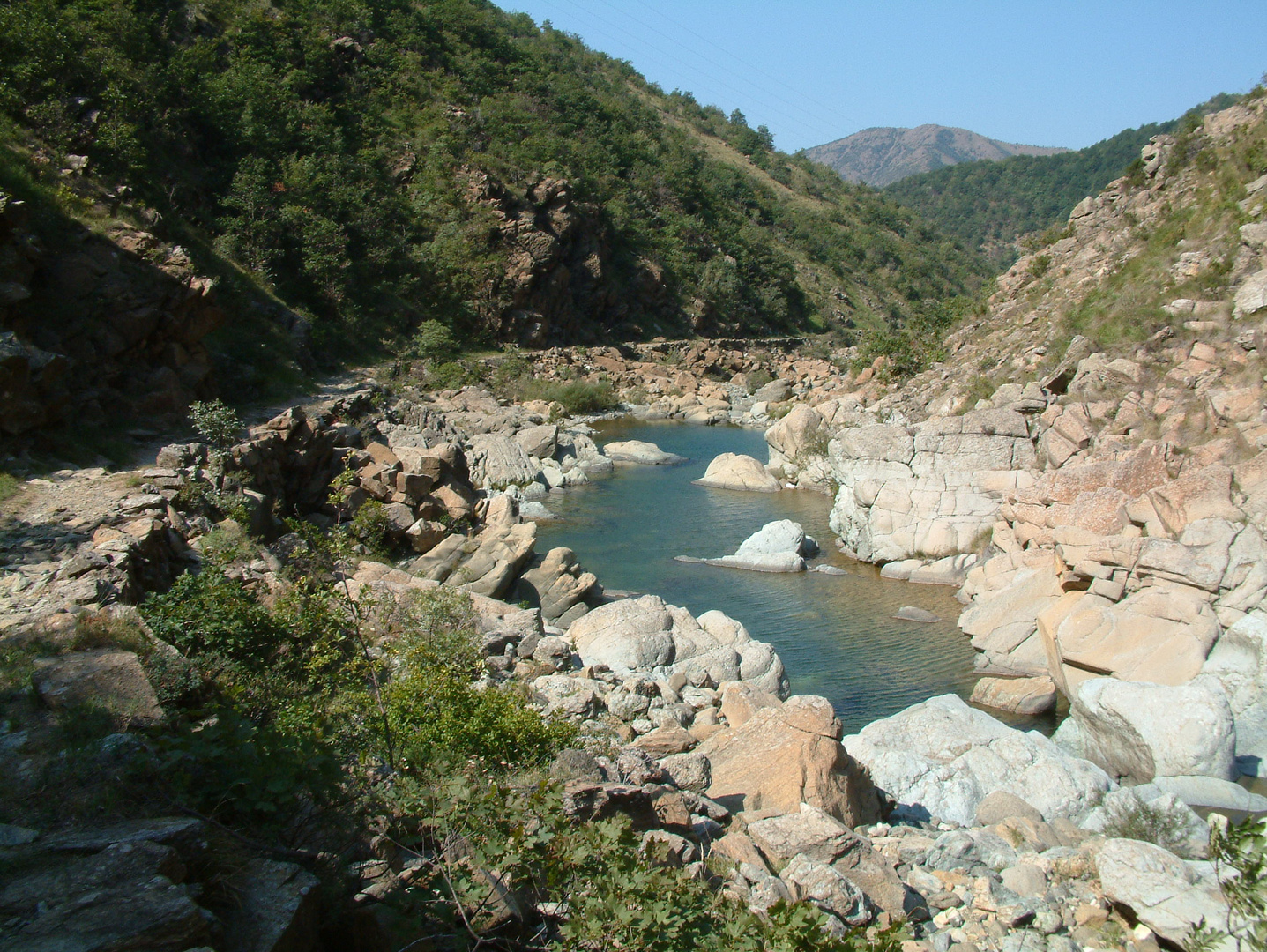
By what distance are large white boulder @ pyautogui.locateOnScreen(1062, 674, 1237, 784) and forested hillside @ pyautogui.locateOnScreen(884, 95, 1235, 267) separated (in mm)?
128765

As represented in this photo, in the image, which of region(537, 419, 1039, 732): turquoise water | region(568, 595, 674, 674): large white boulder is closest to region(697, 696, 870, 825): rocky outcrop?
region(537, 419, 1039, 732): turquoise water

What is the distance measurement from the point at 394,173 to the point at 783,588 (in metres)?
37.8

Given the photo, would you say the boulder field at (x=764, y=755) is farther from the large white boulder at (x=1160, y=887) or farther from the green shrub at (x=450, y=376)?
the green shrub at (x=450, y=376)

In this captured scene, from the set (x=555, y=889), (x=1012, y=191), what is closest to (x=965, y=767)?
(x=555, y=889)

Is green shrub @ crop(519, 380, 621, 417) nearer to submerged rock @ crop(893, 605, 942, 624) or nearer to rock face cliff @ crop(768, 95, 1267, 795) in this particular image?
rock face cliff @ crop(768, 95, 1267, 795)

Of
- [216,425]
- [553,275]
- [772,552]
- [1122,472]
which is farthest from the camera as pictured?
[553,275]

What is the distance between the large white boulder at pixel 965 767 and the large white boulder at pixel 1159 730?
57cm

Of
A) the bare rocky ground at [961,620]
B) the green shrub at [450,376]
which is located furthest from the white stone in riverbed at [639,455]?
the green shrub at [450,376]

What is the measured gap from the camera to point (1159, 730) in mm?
9742

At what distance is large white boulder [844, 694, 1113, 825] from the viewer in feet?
30.7

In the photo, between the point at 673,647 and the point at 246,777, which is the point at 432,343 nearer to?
the point at 673,647

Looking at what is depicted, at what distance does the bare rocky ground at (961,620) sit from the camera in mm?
6344

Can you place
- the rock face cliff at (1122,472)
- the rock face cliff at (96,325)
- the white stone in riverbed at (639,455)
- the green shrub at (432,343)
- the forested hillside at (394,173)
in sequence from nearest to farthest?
the rock face cliff at (1122,472)
the rock face cliff at (96,325)
the forested hillside at (394,173)
the white stone in riverbed at (639,455)
the green shrub at (432,343)

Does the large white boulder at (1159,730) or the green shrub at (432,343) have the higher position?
the green shrub at (432,343)
